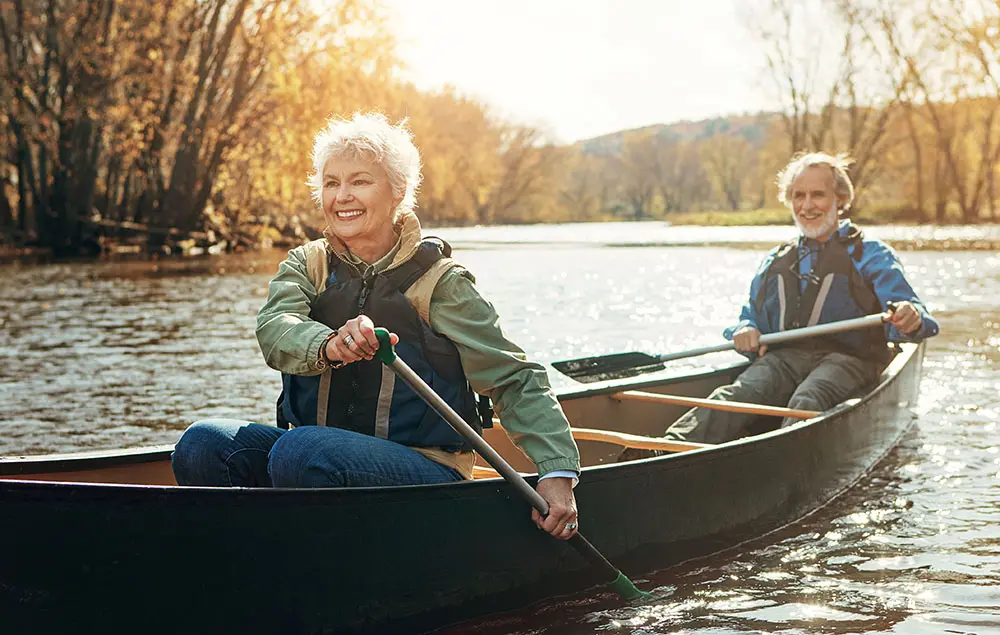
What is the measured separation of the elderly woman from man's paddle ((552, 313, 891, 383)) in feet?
8.01

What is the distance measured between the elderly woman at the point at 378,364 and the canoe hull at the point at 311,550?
138mm

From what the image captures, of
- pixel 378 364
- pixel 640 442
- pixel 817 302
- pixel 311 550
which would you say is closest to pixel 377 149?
pixel 378 364

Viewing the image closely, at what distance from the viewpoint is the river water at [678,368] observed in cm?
388

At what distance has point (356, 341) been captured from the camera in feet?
9.16

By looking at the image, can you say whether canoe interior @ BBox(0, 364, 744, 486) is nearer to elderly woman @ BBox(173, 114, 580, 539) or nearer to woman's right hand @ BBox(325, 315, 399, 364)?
elderly woman @ BBox(173, 114, 580, 539)

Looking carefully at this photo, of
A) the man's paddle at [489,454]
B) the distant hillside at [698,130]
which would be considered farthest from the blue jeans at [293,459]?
the distant hillside at [698,130]

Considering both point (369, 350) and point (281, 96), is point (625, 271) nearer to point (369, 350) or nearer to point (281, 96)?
point (281, 96)

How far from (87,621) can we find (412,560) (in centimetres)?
88

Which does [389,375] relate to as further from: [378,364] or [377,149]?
[377,149]

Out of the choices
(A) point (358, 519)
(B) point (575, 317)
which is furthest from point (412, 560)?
(B) point (575, 317)

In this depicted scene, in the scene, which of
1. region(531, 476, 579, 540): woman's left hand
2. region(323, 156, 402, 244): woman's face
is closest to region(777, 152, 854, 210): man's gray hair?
region(531, 476, 579, 540): woman's left hand

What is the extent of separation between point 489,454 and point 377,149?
2.87 ft

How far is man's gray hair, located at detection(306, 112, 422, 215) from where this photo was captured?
308cm

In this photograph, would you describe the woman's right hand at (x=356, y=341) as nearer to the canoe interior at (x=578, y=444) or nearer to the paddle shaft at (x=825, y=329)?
the canoe interior at (x=578, y=444)
